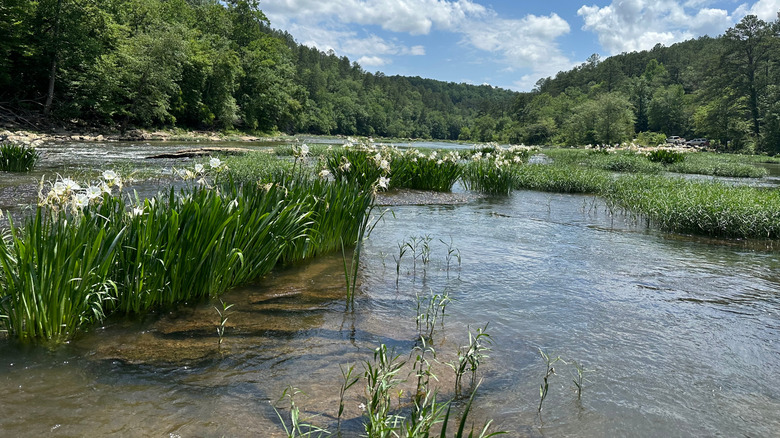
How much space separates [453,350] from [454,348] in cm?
4

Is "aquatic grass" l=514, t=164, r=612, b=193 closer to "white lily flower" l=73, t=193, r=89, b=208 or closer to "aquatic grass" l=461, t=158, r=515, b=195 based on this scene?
"aquatic grass" l=461, t=158, r=515, b=195

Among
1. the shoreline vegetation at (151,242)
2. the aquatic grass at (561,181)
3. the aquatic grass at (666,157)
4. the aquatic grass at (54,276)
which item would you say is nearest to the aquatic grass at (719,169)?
the aquatic grass at (666,157)

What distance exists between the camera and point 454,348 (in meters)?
3.71

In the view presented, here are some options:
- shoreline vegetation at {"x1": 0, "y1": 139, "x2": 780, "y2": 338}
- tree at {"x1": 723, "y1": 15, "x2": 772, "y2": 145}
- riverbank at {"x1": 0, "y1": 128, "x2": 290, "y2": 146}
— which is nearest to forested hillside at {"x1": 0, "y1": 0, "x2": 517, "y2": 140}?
riverbank at {"x1": 0, "y1": 128, "x2": 290, "y2": 146}

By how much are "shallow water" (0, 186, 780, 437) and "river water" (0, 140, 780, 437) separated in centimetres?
1

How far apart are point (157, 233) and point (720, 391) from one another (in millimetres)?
4644

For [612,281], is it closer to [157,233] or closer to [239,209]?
[239,209]

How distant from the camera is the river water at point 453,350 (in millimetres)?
2635

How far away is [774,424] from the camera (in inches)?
111

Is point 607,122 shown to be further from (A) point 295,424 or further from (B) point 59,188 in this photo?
(A) point 295,424

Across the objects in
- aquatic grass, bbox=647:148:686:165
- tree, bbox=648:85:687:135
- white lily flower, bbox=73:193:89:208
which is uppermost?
tree, bbox=648:85:687:135

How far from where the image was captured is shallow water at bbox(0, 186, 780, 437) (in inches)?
104

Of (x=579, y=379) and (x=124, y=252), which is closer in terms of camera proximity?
(x=579, y=379)

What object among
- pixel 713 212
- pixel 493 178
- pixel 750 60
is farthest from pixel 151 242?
pixel 750 60
